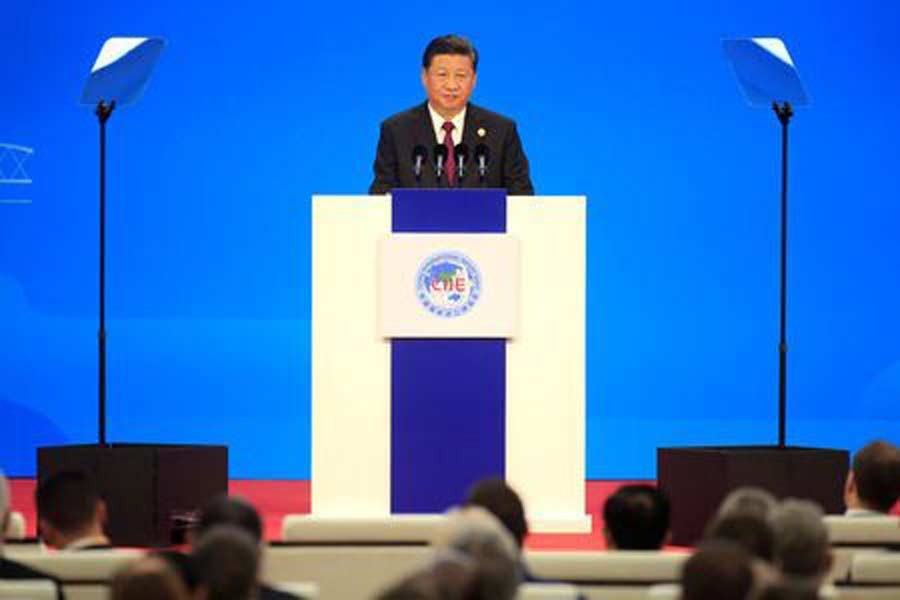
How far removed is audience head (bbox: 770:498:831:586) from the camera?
4309 millimetres

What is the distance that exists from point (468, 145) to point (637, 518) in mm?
3016

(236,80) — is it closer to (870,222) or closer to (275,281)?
(275,281)

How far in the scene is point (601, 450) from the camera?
10.4 metres

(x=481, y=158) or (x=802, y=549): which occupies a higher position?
(x=481, y=158)

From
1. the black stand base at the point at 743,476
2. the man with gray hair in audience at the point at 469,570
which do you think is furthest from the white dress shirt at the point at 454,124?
the man with gray hair in audience at the point at 469,570

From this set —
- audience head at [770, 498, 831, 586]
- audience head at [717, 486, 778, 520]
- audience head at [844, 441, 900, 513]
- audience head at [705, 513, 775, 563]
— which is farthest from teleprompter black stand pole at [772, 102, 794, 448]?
audience head at [770, 498, 831, 586]

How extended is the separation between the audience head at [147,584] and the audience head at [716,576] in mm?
907

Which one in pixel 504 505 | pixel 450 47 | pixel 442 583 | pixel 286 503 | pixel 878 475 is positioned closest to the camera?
pixel 442 583

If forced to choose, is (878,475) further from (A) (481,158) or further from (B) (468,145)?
(B) (468,145)

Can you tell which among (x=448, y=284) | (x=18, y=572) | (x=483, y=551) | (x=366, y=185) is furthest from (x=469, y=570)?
(x=366, y=185)

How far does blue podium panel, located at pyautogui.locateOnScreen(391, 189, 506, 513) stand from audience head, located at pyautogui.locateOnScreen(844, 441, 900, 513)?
1.81 metres

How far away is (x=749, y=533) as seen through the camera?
14.6 ft

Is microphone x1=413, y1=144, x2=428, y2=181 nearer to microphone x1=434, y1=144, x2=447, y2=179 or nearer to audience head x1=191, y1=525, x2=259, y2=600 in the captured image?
microphone x1=434, y1=144, x2=447, y2=179

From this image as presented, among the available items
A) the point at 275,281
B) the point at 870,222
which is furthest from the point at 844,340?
the point at 275,281
